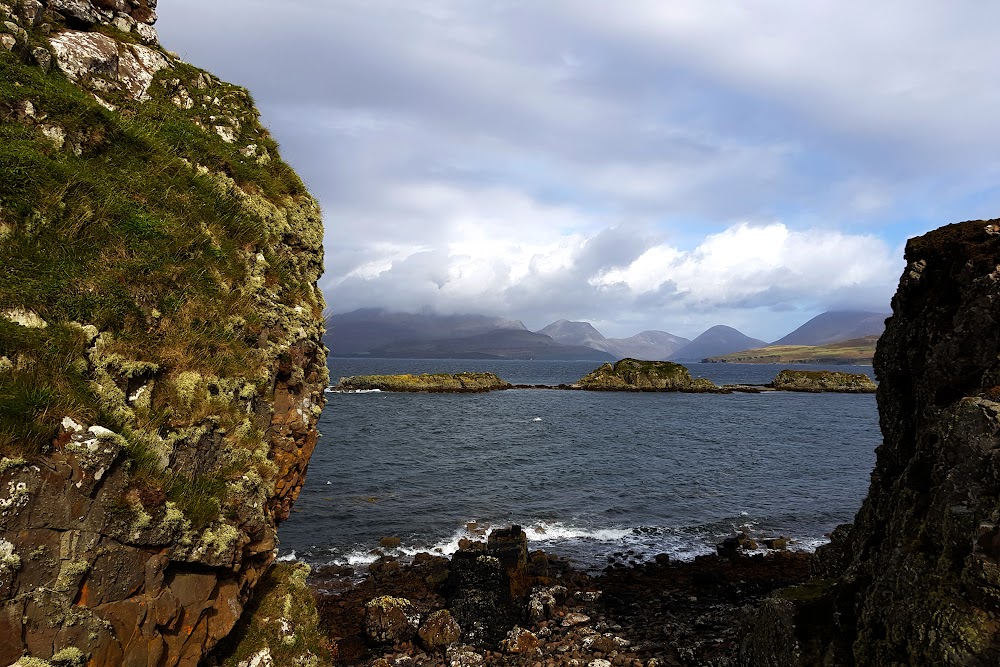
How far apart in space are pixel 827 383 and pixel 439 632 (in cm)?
18097

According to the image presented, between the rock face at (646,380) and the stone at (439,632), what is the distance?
13905 centimetres

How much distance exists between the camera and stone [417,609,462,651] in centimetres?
1938

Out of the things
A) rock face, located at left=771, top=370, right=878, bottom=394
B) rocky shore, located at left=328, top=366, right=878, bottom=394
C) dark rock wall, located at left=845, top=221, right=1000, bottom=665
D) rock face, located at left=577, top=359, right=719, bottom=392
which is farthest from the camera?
rock face, located at left=771, top=370, right=878, bottom=394

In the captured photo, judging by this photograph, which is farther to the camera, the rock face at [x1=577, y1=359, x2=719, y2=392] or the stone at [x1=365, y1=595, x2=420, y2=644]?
the rock face at [x1=577, y1=359, x2=719, y2=392]

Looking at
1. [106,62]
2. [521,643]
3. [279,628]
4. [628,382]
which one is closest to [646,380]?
[628,382]

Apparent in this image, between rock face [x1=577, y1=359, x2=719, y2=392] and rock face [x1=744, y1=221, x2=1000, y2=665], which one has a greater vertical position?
rock face [x1=744, y1=221, x2=1000, y2=665]

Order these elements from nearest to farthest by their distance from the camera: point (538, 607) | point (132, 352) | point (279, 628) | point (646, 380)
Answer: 1. point (132, 352)
2. point (279, 628)
3. point (538, 607)
4. point (646, 380)

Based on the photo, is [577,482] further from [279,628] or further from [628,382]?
[628,382]

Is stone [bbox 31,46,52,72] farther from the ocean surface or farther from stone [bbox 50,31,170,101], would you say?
the ocean surface

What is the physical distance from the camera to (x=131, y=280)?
9.66m

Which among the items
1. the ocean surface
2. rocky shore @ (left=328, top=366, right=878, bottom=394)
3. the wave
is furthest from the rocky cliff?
rocky shore @ (left=328, top=366, right=878, bottom=394)

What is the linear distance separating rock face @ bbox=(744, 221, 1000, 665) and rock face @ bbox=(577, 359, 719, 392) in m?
141

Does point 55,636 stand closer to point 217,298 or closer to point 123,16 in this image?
point 217,298

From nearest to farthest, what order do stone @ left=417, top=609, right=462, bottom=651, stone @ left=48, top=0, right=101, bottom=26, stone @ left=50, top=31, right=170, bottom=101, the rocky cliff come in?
→ 1. the rocky cliff
2. stone @ left=50, top=31, right=170, bottom=101
3. stone @ left=48, top=0, right=101, bottom=26
4. stone @ left=417, top=609, right=462, bottom=651
